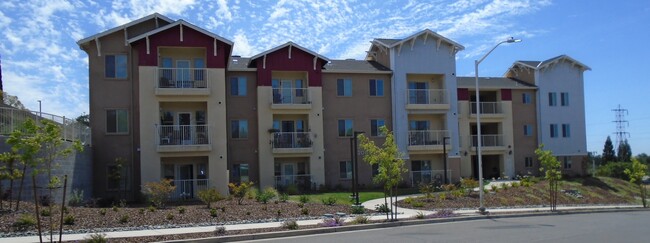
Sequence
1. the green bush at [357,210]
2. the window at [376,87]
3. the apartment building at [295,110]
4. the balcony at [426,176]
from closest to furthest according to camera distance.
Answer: the green bush at [357,210]
the apartment building at [295,110]
the window at [376,87]
the balcony at [426,176]

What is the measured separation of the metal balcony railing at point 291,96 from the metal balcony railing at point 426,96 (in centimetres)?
759

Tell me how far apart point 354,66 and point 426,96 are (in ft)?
18.2

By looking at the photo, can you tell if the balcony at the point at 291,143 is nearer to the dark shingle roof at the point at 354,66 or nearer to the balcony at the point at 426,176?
the dark shingle roof at the point at 354,66

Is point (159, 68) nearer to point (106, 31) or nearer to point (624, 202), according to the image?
point (106, 31)

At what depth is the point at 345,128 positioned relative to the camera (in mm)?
38938

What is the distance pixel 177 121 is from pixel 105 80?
4.60 m

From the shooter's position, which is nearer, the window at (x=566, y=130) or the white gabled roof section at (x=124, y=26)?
the white gabled roof section at (x=124, y=26)

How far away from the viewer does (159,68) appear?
31.9 m

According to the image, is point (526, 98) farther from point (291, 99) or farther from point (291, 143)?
point (291, 143)

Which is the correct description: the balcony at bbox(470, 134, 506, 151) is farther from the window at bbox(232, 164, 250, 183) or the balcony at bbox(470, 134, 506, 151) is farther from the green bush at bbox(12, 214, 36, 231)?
the green bush at bbox(12, 214, 36, 231)

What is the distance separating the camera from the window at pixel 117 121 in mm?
31828

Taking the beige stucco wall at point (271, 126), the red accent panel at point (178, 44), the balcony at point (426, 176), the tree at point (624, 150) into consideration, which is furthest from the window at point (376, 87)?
the tree at point (624, 150)

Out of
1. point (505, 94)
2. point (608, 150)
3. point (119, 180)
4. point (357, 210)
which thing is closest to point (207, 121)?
point (119, 180)

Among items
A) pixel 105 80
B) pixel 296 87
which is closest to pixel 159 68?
pixel 105 80
